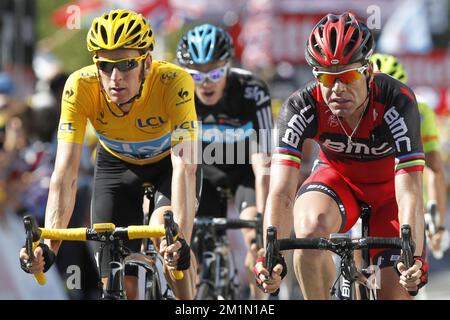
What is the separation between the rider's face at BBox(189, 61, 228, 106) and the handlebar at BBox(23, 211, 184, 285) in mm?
2892

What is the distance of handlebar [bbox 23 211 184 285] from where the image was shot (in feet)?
19.2

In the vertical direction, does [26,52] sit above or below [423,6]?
below

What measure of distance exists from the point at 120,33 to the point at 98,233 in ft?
4.73

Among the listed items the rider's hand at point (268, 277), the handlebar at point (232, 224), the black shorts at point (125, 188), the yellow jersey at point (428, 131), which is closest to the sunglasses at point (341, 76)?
the rider's hand at point (268, 277)

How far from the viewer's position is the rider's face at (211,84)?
29.4ft

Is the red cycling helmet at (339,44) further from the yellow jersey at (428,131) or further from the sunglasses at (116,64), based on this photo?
the yellow jersey at (428,131)

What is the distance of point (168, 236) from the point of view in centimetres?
593

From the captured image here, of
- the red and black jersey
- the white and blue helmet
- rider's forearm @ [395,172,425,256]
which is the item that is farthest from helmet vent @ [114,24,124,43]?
the white and blue helmet

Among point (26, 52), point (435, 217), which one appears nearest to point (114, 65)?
point (435, 217)

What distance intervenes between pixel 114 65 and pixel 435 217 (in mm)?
3520

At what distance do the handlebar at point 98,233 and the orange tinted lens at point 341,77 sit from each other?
4.35 feet

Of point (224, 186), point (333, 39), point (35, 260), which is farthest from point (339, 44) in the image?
point (224, 186)

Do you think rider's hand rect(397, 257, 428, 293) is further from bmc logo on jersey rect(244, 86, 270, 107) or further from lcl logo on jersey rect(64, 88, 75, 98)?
bmc logo on jersey rect(244, 86, 270, 107)
